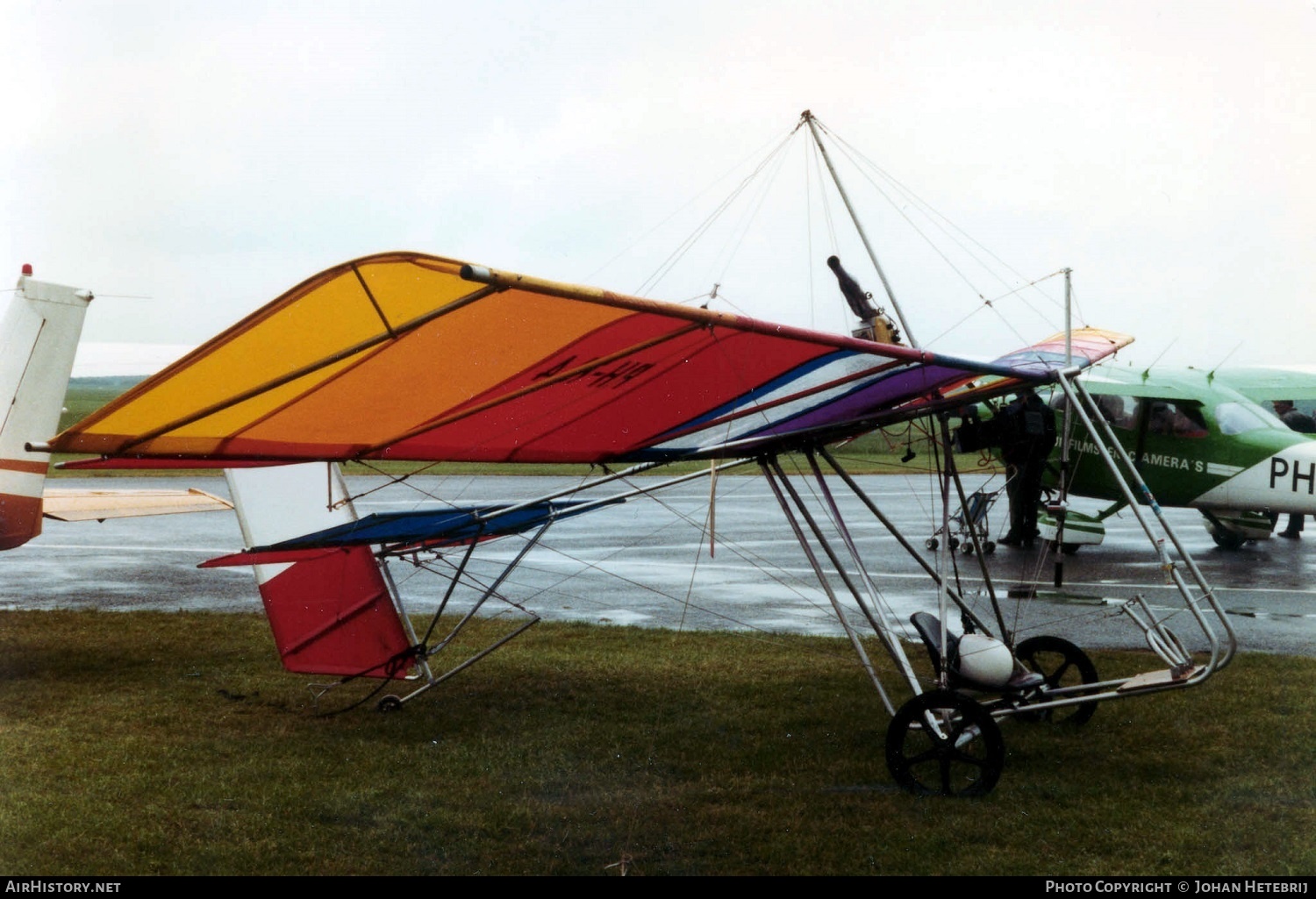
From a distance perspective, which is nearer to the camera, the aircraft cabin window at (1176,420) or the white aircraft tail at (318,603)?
the white aircraft tail at (318,603)

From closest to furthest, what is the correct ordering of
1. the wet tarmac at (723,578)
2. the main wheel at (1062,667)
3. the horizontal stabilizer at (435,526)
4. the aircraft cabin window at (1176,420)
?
the horizontal stabilizer at (435,526) < the main wheel at (1062,667) < the wet tarmac at (723,578) < the aircraft cabin window at (1176,420)

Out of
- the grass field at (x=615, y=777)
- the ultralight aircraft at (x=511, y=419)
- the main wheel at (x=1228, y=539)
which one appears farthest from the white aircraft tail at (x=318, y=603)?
the main wheel at (x=1228, y=539)

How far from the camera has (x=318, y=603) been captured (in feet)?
24.3

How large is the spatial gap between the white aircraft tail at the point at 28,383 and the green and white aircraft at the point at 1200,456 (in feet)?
36.7

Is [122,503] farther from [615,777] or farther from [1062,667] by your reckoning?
[1062,667]

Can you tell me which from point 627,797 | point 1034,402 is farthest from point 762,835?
point 1034,402

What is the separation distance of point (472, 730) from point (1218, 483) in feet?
37.0

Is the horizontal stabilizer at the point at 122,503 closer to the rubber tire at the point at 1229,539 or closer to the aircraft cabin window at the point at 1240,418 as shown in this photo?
the aircraft cabin window at the point at 1240,418

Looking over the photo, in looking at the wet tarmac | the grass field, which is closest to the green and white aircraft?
the wet tarmac

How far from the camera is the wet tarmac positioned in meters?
10.5

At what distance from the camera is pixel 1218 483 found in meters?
14.5

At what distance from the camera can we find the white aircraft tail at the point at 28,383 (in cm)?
857

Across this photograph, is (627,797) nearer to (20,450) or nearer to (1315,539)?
(20,450)

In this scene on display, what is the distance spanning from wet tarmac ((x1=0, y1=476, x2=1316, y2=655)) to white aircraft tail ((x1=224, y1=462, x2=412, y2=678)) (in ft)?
2.97
